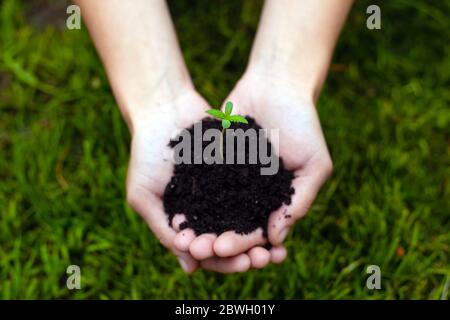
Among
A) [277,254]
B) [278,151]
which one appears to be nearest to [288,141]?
→ [278,151]

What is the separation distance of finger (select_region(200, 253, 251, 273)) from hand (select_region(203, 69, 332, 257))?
0.03 metres

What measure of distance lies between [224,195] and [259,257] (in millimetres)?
241

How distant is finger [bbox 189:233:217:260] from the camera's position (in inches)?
77.2

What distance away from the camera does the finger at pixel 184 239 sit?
2.00 metres

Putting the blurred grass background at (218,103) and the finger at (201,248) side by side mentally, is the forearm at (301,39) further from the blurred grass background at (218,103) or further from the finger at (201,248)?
the finger at (201,248)

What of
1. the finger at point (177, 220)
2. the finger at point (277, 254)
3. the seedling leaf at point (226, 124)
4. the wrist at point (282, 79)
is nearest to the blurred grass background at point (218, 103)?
the finger at point (277, 254)

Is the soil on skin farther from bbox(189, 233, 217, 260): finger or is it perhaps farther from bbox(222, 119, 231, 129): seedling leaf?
bbox(222, 119, 231, 129): seedling leaf

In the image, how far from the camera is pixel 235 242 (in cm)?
197

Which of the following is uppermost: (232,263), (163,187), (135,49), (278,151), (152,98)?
(135,49)

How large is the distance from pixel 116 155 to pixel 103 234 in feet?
1.26

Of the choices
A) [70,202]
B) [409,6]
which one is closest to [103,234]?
[70,202]

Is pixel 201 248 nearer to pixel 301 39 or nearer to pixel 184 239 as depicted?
pixel 184 239

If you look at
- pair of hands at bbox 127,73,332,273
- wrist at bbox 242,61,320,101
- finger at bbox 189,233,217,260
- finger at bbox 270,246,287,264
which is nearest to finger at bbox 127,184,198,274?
pair of hands at bbox 127,73,332,273
